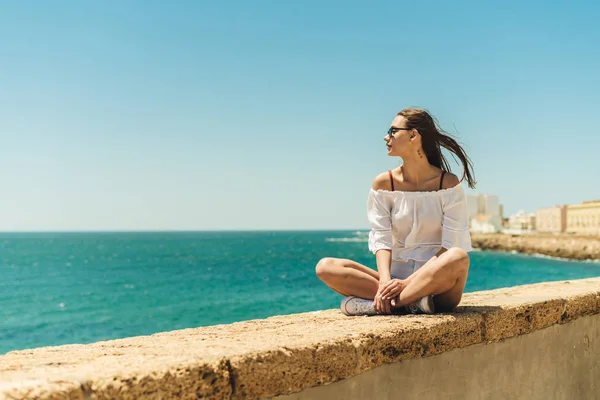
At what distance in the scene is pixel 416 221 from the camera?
3.60 meters

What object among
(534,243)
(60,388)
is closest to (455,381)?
(60,388)

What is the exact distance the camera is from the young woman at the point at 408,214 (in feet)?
11.4

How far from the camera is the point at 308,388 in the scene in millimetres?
2189

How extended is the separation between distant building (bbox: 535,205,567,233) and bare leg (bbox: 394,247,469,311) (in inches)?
4841

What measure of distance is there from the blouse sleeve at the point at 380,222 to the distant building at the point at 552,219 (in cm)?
12266

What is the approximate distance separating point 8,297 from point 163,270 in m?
19.8

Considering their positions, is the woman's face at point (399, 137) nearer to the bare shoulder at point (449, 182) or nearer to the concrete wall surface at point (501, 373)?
the bare shoulder at point (449, 182)

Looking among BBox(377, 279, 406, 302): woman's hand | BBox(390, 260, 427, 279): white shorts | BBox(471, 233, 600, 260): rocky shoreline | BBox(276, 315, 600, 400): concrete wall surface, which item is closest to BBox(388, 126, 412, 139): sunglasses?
BBox(390, 260, 427, 279): white shorts

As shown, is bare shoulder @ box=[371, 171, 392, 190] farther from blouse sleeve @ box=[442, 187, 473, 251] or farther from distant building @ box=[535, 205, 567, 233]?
distant building @ box=[535, 205, 567, 233]

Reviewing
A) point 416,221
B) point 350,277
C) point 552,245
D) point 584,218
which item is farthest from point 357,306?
point 584,218

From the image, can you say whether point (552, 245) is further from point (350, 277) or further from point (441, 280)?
point (441, 280)

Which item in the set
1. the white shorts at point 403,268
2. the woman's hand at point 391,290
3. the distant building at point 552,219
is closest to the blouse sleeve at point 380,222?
the white shorts at point 403,268

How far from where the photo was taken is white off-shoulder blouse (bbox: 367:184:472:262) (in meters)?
3.54

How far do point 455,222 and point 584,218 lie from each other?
109 metres
